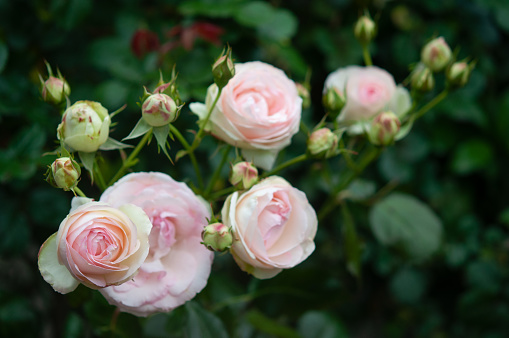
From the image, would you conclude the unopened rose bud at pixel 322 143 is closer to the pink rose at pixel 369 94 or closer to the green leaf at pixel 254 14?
the pink rose at pixel 369 94

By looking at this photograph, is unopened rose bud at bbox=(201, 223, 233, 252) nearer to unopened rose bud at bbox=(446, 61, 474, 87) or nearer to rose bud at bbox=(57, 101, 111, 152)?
rose bud at bbox=(57, 101, 111, 152)

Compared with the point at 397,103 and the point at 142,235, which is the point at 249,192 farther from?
the point at 397,103

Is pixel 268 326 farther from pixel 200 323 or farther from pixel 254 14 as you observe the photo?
pixel 254 14

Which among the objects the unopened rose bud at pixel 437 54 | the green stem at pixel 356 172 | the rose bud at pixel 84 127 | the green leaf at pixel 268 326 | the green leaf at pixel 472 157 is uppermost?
the rose bud at pixel 84 127

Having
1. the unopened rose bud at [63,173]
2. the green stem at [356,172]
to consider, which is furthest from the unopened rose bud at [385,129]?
the unopened rose bud at [63,173]

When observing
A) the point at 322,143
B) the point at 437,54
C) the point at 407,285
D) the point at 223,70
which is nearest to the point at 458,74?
the point at 437,54

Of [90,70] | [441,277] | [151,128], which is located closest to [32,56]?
[90,70]
